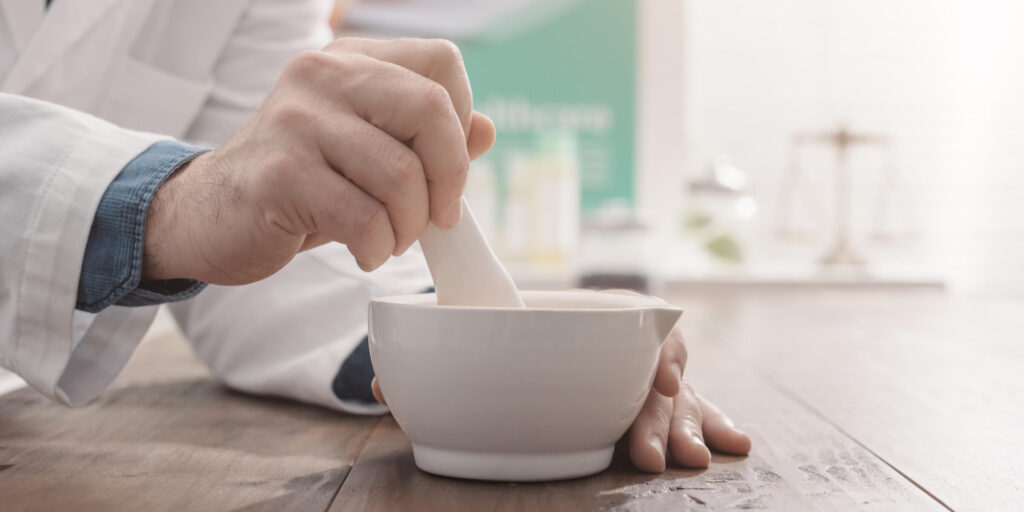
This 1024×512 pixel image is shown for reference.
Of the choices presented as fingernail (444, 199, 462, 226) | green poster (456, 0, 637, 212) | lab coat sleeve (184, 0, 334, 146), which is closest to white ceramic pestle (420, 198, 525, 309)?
fingernail (444, 199, 462, 226)

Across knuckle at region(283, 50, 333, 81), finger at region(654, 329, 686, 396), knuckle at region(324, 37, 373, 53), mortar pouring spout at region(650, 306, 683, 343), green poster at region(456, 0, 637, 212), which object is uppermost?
green poster at region(456, 0, 637, 212)

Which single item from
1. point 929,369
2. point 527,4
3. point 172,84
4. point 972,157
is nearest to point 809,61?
point 972,157

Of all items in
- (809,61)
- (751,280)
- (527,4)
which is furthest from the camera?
(809,61)

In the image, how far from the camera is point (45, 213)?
1.95 ft

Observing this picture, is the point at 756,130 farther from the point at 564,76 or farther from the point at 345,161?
the point at 345,161

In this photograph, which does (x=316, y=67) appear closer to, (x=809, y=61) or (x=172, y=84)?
(x=172, y=84)

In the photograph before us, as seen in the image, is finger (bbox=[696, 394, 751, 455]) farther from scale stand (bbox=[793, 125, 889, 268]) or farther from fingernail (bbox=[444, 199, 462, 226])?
scale stand (bbox=[793, 125, 889, 268])

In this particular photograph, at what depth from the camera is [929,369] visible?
98cm

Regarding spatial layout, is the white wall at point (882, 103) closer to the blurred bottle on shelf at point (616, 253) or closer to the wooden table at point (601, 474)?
the blurred bottle on shelf at point (616, 253)

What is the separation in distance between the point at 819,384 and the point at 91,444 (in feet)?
2.07

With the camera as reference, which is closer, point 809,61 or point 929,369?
point 929,369

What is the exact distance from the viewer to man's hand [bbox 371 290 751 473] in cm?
58

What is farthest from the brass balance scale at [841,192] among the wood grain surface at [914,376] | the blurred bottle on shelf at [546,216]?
the wood grain surface at [914,376]

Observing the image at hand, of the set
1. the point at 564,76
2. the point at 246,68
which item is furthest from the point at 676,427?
the point at 564,76
